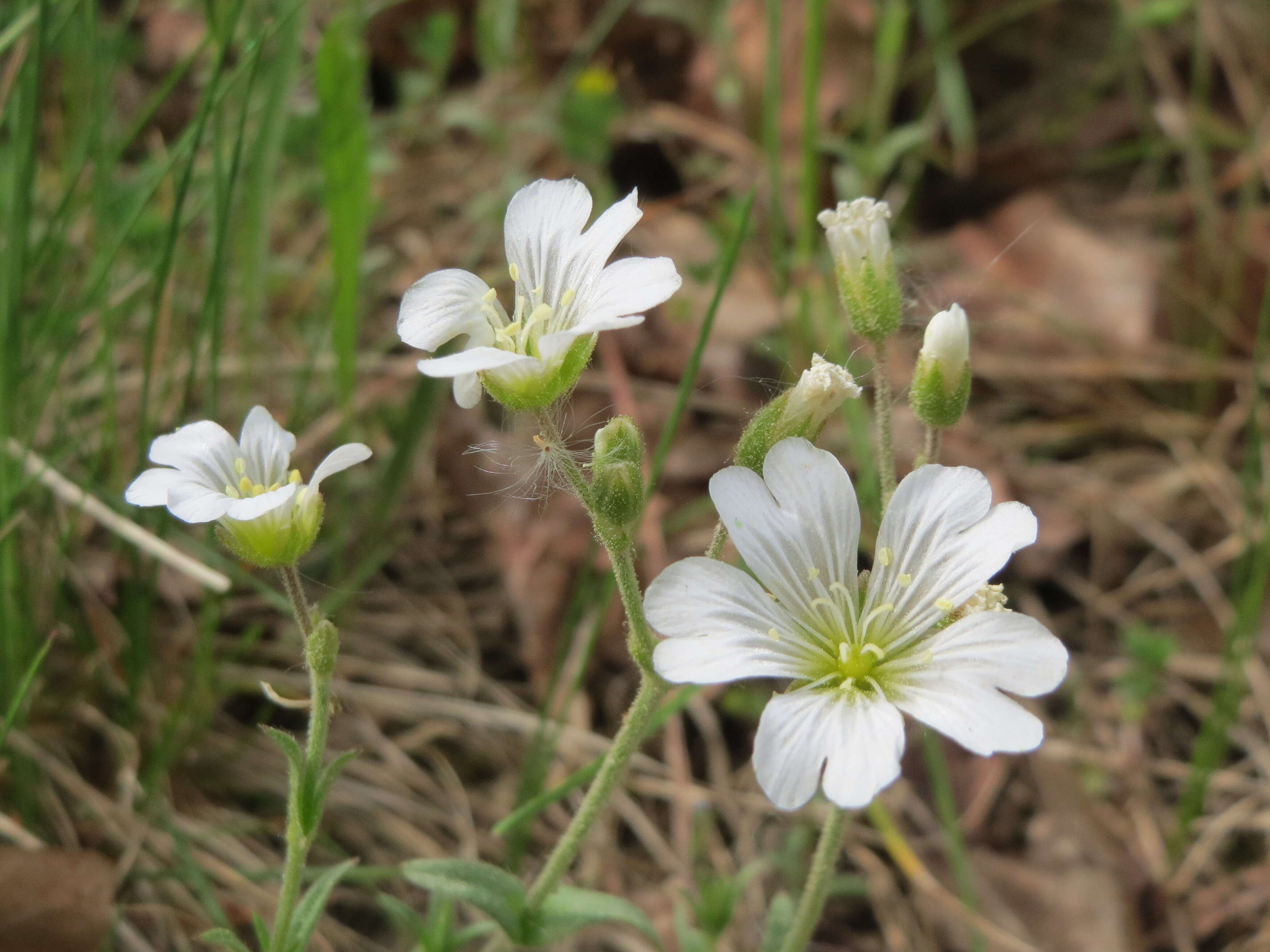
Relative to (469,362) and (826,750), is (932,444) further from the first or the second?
(469,362)

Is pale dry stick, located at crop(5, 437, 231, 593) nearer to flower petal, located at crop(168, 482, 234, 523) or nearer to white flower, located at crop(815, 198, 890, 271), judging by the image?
flower petal, located at crop(168, 482, 234, 523)

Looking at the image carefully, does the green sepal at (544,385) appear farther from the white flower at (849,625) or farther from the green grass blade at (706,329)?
the green grass blade at (706,329)

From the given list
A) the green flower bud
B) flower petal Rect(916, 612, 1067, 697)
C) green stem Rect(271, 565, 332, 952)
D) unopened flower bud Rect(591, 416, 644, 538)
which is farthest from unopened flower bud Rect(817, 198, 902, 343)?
green stem Rect(271, 565, 332, 952)

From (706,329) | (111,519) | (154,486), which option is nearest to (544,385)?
(706,329)

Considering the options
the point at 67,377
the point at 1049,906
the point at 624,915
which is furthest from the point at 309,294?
the point at 1049,906

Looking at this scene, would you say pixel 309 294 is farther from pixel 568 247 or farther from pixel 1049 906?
pixel 1049 906
